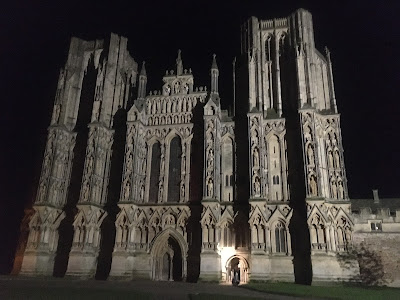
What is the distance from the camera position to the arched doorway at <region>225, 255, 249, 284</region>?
1129 inches

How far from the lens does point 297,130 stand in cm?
3169

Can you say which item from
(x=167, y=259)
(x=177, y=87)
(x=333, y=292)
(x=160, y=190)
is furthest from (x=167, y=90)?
(x=333, y=292)

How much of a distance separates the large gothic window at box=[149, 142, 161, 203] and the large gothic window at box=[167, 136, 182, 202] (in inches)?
49.7

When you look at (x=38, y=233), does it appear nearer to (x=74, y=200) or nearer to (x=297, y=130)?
(x=74, y=200)

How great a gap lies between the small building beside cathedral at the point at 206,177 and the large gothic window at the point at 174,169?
0.10 metres

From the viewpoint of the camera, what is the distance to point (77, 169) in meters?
35.2

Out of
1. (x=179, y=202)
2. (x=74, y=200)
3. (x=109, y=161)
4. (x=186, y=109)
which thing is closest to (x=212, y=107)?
(x=186, y=109)

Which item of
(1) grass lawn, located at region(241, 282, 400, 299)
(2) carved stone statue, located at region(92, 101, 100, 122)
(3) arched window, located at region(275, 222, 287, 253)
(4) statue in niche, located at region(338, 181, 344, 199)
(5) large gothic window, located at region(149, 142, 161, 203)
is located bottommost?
(1) grass lawn, located at region(241, 282, 400, 299)

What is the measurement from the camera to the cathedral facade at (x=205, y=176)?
93.1 ft

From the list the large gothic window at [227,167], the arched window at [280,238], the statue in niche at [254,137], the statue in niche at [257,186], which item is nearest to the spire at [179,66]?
the large gothic window at [227,167]

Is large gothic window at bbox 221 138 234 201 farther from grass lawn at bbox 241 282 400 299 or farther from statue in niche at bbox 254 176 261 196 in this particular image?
grass lawn at bbox 241 282 400 299

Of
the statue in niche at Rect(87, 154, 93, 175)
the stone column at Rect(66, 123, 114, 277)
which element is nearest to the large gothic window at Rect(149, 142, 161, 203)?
the stone column at Rect(66, 123, 114, 277)

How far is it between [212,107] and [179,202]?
9.61 meters

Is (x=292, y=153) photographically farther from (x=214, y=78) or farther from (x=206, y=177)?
(x=214, y=78)
